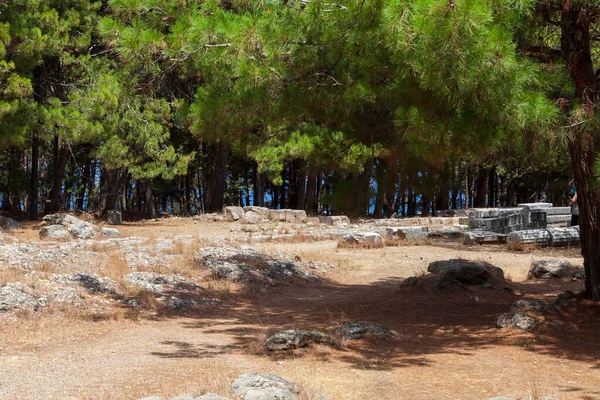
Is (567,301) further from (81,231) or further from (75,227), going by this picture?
(75,227)

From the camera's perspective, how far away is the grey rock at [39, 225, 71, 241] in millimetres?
16797

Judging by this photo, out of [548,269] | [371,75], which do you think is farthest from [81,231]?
[371,75]

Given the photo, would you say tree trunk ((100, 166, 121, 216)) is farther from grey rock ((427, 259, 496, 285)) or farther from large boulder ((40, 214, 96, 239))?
grey rock ((427, 259, 496, 285))

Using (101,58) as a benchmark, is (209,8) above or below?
below

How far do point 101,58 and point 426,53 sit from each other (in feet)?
63.5

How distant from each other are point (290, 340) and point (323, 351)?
376mm

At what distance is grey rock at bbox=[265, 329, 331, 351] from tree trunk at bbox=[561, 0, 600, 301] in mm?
3343

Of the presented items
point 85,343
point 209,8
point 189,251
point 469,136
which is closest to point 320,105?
point 209,8

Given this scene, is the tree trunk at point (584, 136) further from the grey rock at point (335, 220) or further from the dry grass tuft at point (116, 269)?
the grey rock at point (335, 220)

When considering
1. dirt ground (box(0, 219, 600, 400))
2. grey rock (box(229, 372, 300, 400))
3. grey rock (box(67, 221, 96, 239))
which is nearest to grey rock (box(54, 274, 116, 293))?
dirt ground (box(0, 219, 600, 400))

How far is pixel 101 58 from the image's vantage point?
914 inches

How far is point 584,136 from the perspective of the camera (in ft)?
22.0

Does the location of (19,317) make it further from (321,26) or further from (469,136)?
(469,136)

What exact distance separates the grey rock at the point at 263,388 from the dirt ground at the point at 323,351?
0.45 feet
